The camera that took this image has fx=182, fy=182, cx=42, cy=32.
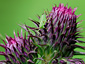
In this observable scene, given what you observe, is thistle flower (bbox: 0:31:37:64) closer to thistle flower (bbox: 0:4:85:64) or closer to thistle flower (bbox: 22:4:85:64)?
thistle flower (bbox: 0:4:85:64)

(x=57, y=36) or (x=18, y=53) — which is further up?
(x=57, y=36)

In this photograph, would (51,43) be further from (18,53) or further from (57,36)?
(18,53)

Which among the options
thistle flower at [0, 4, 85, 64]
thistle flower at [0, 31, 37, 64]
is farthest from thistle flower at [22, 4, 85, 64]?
thistle flower at [0, 31, 37, 64]

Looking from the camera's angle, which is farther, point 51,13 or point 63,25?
point 51,13

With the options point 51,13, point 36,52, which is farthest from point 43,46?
point 51,13

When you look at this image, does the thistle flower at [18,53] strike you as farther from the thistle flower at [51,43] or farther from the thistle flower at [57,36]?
the thistle flower at [57,36]

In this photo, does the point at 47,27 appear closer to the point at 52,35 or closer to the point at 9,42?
the point at 52,35

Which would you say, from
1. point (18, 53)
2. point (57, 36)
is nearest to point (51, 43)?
point (57, 36)

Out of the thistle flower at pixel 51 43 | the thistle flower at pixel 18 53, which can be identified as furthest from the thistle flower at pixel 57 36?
the thistle flower at pixel 18 53
